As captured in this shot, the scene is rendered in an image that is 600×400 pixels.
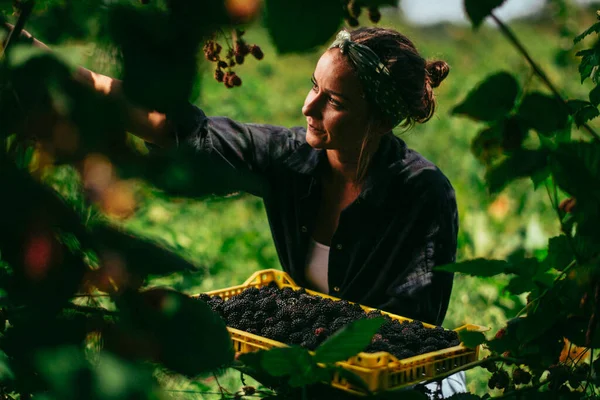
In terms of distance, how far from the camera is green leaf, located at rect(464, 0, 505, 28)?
643 mm

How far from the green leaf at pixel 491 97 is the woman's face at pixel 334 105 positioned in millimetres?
1104

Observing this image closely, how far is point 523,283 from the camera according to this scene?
0.90 meters

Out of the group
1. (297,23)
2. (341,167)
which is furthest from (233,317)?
(297,23)

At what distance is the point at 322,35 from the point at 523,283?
47 cm

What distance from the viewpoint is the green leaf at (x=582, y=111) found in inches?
33.4

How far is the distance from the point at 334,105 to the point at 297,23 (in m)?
1.30

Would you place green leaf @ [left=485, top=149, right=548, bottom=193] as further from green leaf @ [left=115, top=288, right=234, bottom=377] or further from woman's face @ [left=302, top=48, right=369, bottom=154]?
woman's face @ [left=302, top=48, right=369, bottom=154]

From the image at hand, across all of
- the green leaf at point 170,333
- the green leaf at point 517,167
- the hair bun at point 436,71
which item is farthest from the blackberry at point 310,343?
the hair bun at point 436,71

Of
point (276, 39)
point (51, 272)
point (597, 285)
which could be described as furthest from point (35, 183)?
point (597, 285)

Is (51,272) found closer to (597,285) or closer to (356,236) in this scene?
(597,285)

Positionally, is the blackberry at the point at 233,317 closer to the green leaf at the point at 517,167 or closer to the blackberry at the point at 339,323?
the blackberry at the point at 339,323

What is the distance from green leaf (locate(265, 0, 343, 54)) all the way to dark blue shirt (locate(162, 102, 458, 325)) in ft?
4.25

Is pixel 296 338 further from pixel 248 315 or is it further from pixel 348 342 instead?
pixel 348 342

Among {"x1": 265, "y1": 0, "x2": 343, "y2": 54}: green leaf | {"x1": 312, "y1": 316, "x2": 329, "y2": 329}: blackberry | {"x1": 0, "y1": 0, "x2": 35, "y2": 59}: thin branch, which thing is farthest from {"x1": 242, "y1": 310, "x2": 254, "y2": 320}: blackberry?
{"x1": 265, "y1": 0, "x2": 343, "y2": 54}: green leaf
